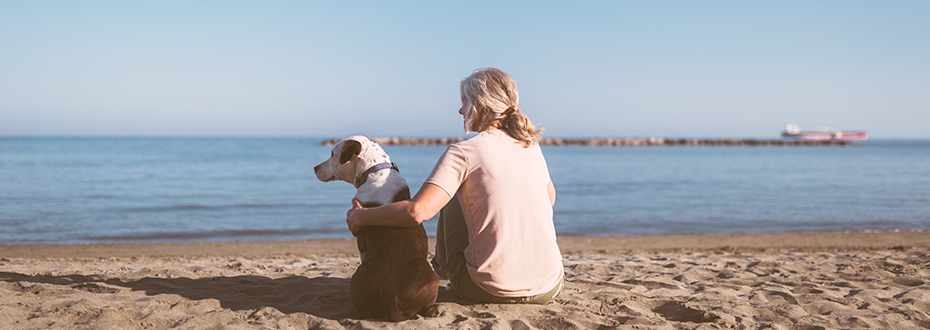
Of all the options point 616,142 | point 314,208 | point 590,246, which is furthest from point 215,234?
point 616,142

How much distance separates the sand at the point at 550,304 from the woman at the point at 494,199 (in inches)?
10.2

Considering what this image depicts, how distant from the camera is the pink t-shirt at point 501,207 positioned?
2389 mm

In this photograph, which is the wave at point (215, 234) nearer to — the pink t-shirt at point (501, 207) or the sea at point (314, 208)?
the sea at point (314, 208)

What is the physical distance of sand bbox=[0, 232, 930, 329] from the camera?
2.73 meters

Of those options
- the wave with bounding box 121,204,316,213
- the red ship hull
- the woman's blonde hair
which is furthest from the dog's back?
the red ship hull

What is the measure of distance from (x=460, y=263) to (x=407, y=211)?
627 mm

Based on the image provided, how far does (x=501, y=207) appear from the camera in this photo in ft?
8.12

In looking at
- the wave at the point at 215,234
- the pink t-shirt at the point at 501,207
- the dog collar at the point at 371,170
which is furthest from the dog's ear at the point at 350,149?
the wave at the point at 215,234

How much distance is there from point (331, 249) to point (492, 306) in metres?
3.67

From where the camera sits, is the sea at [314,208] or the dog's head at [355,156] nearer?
the dog's head at [355,156]

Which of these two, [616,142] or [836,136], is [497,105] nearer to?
[616,142]

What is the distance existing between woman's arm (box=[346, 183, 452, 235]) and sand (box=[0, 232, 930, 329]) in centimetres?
54

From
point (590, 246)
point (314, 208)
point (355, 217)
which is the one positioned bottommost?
point (314, 208)

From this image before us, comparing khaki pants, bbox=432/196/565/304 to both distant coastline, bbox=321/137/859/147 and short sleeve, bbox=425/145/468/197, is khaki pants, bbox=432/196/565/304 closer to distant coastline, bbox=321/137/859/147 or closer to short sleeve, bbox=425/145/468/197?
short sleeve, bbox=425/145/468/197
